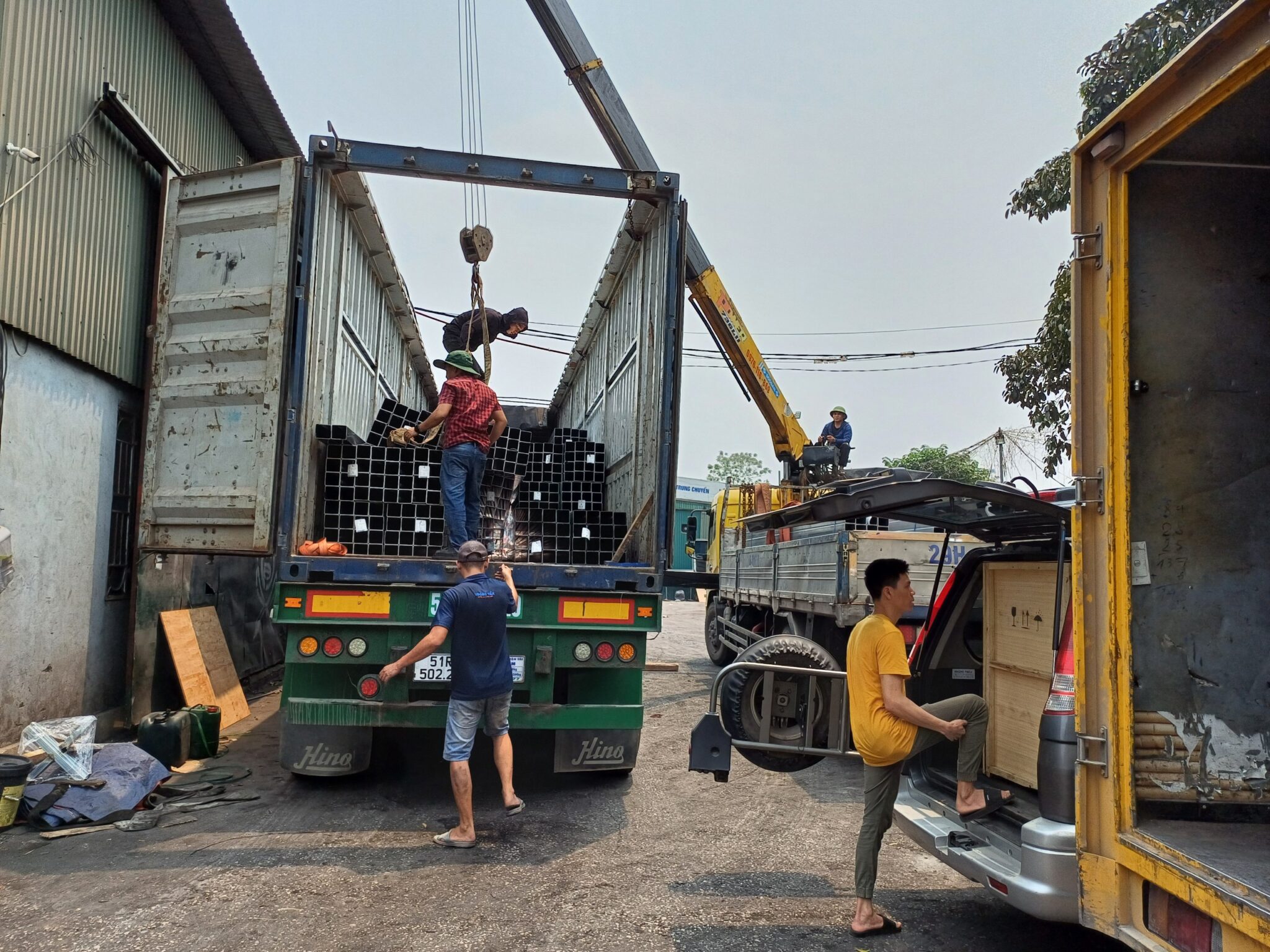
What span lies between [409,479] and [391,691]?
1.77 metres

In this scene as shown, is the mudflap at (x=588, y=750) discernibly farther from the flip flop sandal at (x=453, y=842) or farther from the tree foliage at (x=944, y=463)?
the tree foliage at (x=944, y=463)

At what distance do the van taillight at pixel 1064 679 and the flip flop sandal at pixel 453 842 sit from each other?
2977mm

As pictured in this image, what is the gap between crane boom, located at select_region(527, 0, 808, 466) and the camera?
Result: 11.5 m

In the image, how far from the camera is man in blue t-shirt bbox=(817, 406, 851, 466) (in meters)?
13.0

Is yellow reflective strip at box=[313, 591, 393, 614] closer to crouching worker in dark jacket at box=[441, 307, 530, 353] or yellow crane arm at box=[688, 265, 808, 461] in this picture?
crouching worker in dark jacket at box=[441, 307, 530, 353]

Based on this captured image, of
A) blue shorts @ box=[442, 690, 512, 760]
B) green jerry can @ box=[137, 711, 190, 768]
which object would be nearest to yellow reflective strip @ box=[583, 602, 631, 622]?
blue shorts @ box=[442, 690, 512, 760]

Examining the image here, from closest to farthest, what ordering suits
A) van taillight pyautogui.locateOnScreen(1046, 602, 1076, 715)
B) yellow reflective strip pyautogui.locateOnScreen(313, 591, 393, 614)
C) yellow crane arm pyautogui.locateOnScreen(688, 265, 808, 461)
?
van taillight pyautogui.locateOnScreen(1046, 602, 1076, 715)
yellow reflective strip pyautogui.locateOnScreen(313, 591, 393, 614)
yellow crane arm pyautogui.locateOnScreen(688, 265, 808, 461)

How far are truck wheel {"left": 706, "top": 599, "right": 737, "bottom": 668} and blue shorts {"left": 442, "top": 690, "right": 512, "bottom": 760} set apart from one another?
750cm

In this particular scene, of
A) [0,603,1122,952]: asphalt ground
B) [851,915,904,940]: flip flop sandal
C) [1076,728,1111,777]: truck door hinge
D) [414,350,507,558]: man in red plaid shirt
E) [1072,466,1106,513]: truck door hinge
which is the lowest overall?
[0,603,1122,952]: asphalt ground

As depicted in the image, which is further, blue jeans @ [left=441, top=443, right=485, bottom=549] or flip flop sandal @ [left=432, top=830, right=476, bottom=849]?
blue jeans @ [left=441, top=443, right=485, bottom=549]

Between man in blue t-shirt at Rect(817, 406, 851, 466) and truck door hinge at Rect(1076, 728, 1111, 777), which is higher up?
man in blue t-shirt at Rect(817, 406, 851, 466)

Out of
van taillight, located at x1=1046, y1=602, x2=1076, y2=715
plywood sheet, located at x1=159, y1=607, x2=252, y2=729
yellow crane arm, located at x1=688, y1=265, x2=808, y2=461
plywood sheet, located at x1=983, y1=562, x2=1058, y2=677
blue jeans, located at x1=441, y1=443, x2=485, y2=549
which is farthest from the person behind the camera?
yellow crane arm, located at x1=688, y1=265, x2=808, y2=461

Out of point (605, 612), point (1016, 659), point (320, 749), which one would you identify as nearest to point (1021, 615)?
point (1016, 659)

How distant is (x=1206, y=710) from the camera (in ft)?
10.4
